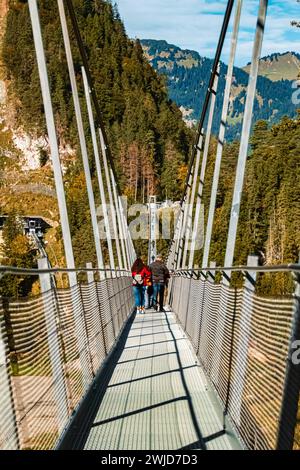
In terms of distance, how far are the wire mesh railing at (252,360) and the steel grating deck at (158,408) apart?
6.4 inches

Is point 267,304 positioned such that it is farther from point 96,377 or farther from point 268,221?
point 268,221

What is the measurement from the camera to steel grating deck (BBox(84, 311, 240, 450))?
3924 millimetres

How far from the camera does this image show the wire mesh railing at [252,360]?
9.32 ft

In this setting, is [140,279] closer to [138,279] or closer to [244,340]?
[138,279]

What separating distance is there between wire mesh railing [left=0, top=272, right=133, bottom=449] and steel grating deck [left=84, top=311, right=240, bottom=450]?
258mm

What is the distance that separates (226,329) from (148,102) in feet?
433

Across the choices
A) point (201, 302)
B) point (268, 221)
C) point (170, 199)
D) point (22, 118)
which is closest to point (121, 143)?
point (170, 199)

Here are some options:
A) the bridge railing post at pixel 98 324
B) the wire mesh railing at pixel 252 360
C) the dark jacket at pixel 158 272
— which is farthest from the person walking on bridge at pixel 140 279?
the wire mesh railing at pixel 252 360

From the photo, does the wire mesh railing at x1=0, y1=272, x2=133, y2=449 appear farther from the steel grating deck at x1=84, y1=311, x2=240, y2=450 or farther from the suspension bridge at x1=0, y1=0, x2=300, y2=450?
the steel grating deck at x1=84, y1=311, x2=240, y2=450

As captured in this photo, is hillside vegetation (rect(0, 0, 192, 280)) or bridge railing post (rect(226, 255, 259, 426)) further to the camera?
hillside vegetation (rect(0, 0, 192, 280))

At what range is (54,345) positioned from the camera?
3918mm

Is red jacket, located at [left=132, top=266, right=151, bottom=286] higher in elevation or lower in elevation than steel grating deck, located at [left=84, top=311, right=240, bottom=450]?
higher

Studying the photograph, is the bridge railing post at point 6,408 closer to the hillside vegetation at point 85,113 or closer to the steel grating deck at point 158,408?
the steel grating deck at point 158,408

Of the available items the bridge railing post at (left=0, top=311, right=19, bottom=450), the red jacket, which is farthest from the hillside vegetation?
the bridge railing post at (left=0, top=311, right=19, bottom=450)
